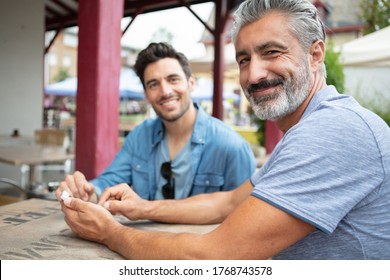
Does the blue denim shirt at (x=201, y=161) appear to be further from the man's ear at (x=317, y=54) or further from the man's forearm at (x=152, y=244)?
the man's ear at (x=317, y=54)

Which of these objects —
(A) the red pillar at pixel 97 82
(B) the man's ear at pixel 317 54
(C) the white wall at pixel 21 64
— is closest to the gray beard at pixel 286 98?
(B) the man's ear at pixel 317 54

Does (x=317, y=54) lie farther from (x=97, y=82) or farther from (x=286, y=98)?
(x=97, y=82)

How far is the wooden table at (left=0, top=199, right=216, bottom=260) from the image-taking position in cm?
104

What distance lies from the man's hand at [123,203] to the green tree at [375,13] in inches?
86.9

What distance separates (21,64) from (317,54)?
5861 millimetres

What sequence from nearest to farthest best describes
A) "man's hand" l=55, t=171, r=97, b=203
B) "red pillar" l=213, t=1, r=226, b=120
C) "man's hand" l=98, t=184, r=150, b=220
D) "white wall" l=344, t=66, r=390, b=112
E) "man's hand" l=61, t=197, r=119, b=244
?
"man's hand" l=61, t=197, r=119, b=244 < "man's hand" l=98, t=184, r=150, b=220 < "man's hand" l=55, t=171, r=97, b=203 < "white wall" l=344, t=66, r=390, b=112 < "red pillar" l=213, t=1, r=226, b=120

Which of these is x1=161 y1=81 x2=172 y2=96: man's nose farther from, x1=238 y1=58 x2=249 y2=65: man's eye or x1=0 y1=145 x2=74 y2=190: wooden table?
x1=0 y1=145 x2=74 y2=190: wooden table

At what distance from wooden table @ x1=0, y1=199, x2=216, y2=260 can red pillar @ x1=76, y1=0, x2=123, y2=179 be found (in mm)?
865

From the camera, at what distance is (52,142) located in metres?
5.54

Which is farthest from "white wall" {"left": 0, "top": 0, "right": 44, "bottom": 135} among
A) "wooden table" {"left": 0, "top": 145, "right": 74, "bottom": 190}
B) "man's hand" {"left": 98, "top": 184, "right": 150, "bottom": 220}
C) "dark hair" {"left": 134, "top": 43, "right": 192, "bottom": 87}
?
"man's hand" {"left": 98, "top": 184, "right": 150, "bottom": 220}

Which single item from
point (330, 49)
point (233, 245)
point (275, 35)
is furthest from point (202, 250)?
point (330, 49)

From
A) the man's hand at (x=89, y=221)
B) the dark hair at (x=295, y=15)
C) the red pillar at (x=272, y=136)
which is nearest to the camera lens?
the dark hair at (x=295, y=15)

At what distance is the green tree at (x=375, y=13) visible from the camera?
269 cm
